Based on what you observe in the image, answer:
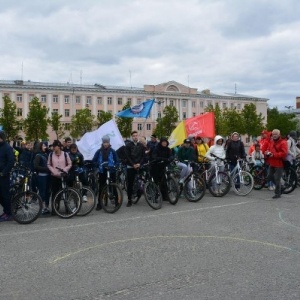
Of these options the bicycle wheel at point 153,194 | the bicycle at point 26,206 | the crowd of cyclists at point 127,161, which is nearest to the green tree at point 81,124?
the crowd of cyclists at point 127,161

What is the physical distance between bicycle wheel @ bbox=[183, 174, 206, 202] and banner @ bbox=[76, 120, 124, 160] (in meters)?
2.98

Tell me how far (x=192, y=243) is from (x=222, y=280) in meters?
1.88

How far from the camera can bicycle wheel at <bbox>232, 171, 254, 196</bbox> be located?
13.1 m

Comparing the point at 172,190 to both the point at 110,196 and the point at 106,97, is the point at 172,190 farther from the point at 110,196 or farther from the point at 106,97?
the point at 106,97

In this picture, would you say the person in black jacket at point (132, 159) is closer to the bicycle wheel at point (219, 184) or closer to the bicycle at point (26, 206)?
the bicycle wheel at point (219, 184)

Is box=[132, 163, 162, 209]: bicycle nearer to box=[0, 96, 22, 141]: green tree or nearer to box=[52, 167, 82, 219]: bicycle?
box=[52, 167, 82, 219]: bicycle

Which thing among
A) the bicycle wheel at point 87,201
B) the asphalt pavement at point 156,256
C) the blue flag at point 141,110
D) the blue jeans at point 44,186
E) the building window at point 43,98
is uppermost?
the building window at point 43,98

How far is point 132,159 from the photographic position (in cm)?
1167

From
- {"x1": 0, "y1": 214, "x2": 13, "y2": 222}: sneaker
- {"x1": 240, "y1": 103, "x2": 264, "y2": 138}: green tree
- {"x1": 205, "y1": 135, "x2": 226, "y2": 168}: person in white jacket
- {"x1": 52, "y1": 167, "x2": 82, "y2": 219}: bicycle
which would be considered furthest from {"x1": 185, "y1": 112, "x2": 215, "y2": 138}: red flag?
{"x1": 240, "y1": 103, "x2": 264, "y2": 138}: green tree

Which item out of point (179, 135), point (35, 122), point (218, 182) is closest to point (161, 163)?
point (218, 182)

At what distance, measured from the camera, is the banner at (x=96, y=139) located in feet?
46.8

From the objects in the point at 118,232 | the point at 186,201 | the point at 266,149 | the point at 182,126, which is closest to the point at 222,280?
the point at 118,232

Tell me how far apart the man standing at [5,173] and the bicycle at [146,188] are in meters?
3.20

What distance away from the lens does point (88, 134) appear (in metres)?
14.7
